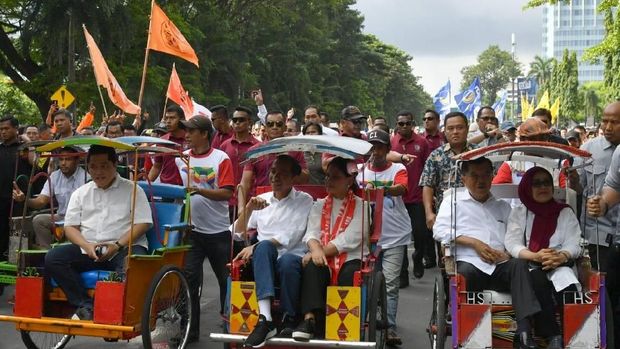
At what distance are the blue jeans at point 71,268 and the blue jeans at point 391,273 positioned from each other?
7.42 ft

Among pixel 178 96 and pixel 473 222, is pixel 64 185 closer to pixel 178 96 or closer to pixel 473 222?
pixel 473 222

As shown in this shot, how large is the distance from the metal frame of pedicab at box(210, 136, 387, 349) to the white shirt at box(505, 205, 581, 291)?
3.38 ft

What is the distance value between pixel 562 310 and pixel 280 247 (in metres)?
2.09

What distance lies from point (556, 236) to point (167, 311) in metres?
3.08

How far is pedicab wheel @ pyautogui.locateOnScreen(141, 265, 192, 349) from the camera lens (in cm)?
675

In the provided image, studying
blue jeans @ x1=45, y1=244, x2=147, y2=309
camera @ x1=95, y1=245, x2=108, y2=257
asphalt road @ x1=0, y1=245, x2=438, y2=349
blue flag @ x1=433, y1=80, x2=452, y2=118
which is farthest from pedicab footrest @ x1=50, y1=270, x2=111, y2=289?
blue flag @ x1=433, y1=80, x2=452, y2=118

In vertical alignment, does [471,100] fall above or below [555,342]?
above

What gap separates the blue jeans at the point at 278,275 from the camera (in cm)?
627

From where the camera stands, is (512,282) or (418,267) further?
(418,267)

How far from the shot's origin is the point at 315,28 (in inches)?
2184

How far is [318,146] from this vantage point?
6340 mm

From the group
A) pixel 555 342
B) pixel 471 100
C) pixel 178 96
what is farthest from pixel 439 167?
pixel 471 100

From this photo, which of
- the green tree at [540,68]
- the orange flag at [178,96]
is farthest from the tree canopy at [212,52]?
the green tree at [540,68]

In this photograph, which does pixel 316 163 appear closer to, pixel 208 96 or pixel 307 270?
pixel 307 270
